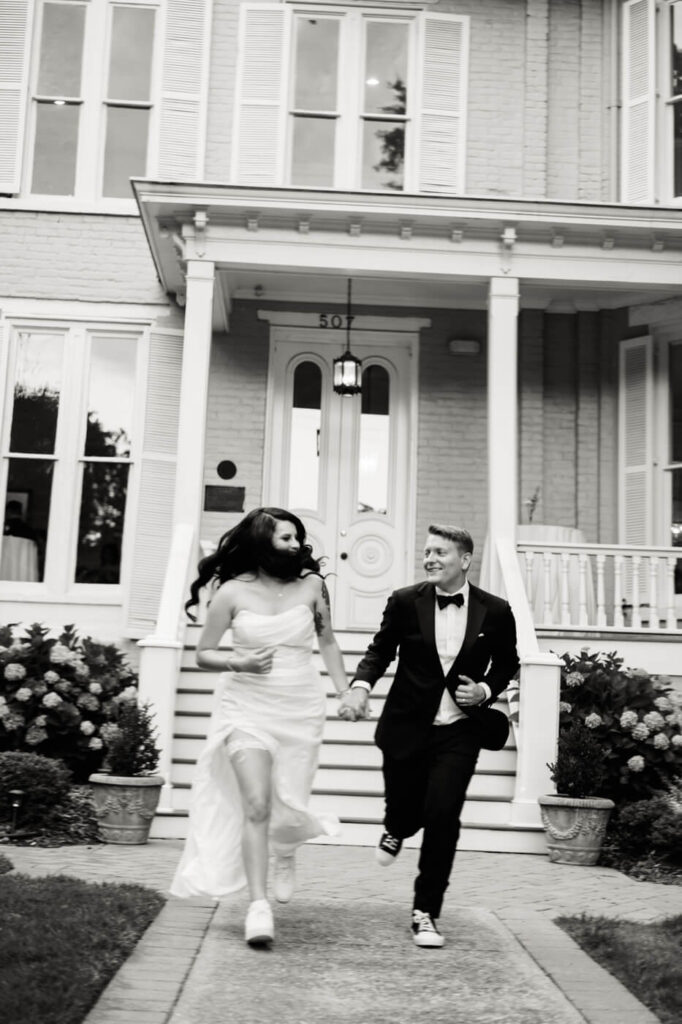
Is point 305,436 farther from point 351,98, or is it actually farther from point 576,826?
point 576,826

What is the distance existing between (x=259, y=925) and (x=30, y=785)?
11.1ft

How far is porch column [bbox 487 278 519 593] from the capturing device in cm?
951

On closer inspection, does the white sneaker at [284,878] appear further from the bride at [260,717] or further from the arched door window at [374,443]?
the arched door window at [374,443]

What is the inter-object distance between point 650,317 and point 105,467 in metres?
5.24

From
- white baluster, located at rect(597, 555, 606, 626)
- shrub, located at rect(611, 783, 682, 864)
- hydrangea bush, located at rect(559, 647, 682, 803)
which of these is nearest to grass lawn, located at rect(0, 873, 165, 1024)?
shrub, located at rect(611, 783, 682, 864)

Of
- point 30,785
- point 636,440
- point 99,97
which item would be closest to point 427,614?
point 30,785

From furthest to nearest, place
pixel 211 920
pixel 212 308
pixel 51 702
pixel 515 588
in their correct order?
pixel 212 308 → pixel 515 588 → pixel 51 702 → pixel 211 920

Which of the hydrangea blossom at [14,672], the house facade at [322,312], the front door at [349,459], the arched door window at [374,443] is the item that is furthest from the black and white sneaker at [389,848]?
the arched door window at [374,443]

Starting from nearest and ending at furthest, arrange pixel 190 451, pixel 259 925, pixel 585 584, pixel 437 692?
1. pixel 259 925
2. pixel 437 692
3. pixel 190 451
4. pixel 585 584

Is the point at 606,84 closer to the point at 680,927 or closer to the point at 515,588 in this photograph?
the point at 515,588

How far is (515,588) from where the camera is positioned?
891cm

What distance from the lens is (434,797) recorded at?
4.60 meters

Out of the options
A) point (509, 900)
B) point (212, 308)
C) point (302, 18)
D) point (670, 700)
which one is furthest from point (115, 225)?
point (509, 900)

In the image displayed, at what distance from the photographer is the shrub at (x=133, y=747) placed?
7.19 m
